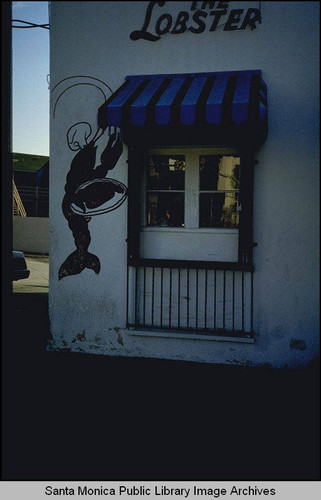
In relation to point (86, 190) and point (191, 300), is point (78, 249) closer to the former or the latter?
point (86, 190)

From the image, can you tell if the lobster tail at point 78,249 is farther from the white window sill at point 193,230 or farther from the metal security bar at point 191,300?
the white window sill at point 193,230

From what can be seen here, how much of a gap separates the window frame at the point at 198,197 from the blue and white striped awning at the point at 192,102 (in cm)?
65

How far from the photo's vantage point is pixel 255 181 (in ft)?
18.3

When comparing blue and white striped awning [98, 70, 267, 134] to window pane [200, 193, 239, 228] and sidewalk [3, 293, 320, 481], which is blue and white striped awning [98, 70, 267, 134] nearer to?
window pane [200, 193, 239, 228]

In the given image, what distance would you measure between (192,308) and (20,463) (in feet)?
9.75

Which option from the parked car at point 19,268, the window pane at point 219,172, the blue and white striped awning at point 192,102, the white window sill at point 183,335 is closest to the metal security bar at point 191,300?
the white window sill at point 183,335

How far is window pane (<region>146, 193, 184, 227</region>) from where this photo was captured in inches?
236

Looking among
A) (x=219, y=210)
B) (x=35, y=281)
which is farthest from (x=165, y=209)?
(x=35, y=281)

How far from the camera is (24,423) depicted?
161 inches

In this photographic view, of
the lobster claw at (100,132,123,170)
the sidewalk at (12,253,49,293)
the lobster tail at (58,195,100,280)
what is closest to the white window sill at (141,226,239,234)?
the lobster tail at (58,195,100,280)

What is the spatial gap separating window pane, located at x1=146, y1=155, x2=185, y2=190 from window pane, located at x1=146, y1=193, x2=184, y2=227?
0.12 m

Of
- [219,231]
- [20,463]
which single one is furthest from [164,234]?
[20,463]

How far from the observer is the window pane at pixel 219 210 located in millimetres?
5836

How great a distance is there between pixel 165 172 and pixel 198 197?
55 centimetres
